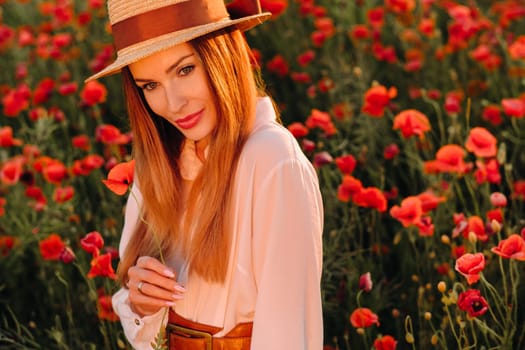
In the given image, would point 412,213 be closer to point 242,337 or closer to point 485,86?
point 242,337

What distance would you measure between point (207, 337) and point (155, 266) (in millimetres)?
172

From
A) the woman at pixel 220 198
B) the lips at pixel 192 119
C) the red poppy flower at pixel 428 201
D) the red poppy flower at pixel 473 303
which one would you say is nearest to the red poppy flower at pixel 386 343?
the red poppy flower at pixel 473 303

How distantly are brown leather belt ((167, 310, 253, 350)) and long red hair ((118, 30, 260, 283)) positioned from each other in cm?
11

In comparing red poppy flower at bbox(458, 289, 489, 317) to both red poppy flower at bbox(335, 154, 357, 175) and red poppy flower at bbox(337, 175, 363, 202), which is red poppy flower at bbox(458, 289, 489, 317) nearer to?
red poppy flower at bbox(337, 175, 363, 202)

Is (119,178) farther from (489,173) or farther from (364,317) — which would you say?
(489,173)

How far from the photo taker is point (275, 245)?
1467 mm

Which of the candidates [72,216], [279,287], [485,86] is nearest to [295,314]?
[279,287]

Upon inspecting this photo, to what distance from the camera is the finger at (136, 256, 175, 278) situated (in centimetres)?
154

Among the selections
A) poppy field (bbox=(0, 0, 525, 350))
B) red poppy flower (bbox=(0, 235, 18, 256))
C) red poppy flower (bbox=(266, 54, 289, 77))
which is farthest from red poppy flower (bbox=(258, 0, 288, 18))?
red poppy flower (bbox=(0, 235, 18, 256))

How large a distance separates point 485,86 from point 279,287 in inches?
78.4

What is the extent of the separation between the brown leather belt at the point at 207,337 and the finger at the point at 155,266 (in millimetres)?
137

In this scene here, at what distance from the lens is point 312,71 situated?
11.4 ft

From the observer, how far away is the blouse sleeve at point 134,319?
1.69 meters

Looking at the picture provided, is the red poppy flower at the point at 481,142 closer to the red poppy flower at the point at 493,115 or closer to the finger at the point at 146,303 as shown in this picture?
the red poppy flower at the point at 493,115
